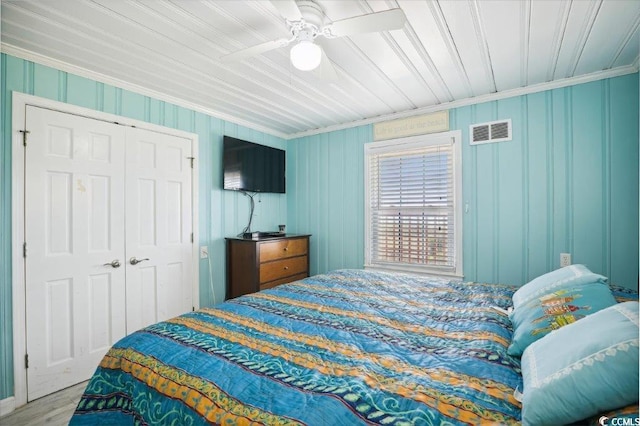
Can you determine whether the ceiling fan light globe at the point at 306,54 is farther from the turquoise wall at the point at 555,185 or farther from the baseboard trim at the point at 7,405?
the baseboard trim at the point at 7,405

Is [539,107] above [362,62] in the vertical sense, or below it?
below

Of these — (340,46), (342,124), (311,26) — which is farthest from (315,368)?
(342,124)

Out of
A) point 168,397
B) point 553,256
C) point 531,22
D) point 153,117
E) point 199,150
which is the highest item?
point 531,22

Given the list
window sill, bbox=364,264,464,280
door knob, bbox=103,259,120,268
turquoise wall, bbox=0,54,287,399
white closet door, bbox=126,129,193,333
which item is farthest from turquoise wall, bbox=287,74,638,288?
door knob, bbox=103,259,120,268

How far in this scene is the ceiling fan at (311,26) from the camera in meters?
1.47

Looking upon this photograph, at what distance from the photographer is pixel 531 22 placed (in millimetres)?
1872

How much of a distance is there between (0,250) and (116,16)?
1.74m

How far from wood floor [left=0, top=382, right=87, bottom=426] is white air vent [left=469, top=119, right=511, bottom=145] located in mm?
3999

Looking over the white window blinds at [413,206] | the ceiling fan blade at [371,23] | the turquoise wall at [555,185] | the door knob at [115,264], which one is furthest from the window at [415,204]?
the door knob at [115,264]

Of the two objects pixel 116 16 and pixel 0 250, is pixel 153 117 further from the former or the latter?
pixel 0 250

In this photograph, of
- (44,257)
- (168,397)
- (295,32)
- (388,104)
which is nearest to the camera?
(168,397)

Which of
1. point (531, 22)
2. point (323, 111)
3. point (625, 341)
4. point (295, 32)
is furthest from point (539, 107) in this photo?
point (625, 341)

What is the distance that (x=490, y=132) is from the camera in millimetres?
3039

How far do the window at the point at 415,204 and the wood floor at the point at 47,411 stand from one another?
2.94 metres
